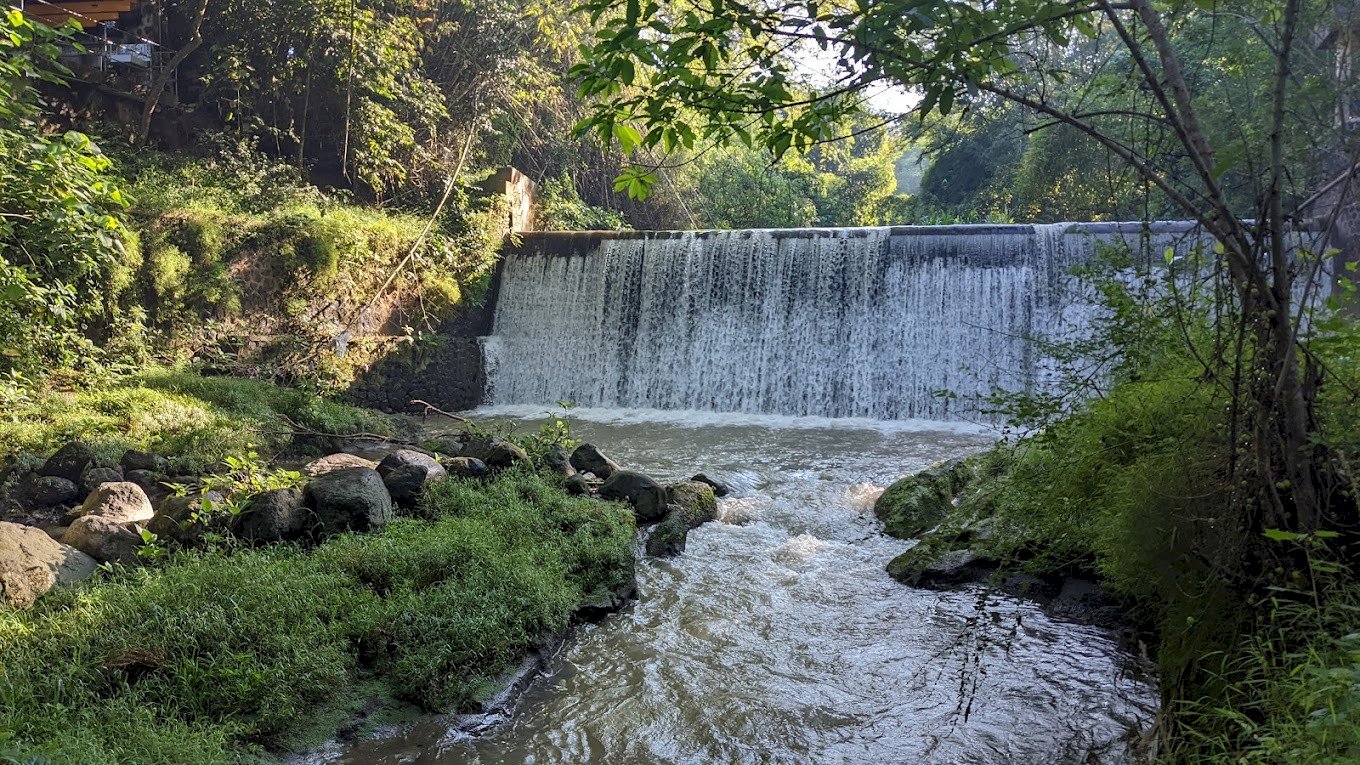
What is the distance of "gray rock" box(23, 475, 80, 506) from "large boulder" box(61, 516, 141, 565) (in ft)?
6.16

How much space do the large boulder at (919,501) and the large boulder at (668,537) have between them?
1619mm

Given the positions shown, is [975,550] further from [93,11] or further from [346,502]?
[93,11]

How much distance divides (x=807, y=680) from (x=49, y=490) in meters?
6.00

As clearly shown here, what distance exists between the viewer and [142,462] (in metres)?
7.15

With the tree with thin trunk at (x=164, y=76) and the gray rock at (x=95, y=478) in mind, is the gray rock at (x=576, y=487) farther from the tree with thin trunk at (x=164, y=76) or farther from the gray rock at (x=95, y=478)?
the tree with thin trunk at (x=164, y=76)

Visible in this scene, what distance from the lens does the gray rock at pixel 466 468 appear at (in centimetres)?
675

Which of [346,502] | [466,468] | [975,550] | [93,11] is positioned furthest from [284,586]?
[93,11]

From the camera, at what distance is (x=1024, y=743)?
369 cm

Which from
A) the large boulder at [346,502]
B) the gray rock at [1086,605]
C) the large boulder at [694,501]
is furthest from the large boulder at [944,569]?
the large boulder at [346,502]

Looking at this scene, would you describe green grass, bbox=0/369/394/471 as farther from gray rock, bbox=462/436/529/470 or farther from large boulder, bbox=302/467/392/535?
large boulder, bbox=302/467/392/535

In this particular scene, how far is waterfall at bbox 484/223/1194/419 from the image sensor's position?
38.6ft

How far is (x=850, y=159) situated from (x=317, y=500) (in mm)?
24822

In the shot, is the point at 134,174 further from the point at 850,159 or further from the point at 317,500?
the point at 850,159

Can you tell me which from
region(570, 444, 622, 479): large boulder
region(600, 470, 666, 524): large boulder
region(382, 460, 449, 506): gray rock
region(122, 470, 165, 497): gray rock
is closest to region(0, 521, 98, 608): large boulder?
region(382, 460, 449, 506): gray rock
